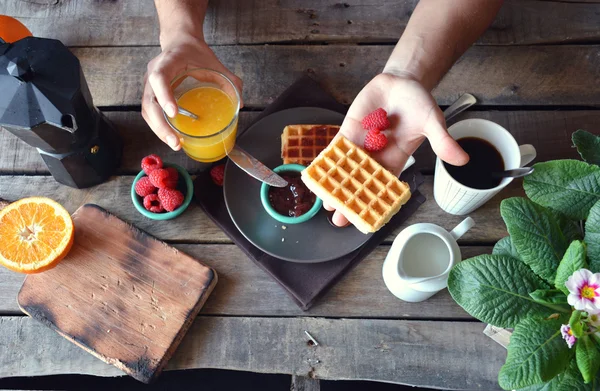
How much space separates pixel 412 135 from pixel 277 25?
0.66 m

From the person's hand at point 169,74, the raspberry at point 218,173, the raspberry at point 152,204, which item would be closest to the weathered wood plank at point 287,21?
the person's hand at point 169,74

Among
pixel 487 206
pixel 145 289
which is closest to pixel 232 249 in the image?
pixel 145 289

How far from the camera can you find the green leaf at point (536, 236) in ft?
3.59

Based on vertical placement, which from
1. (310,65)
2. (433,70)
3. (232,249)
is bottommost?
(232,249)

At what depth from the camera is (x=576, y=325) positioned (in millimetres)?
996

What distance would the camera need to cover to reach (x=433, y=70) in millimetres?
1514

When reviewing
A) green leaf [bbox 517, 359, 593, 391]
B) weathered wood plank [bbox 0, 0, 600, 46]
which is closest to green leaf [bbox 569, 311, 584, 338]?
green leaf [bbox 517, 359, 593, 391]

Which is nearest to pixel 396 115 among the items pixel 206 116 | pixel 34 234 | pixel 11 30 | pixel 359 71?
pixel 359 71

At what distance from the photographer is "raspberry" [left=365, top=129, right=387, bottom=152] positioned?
1.40 metres

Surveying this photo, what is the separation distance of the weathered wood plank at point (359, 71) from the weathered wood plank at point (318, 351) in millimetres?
718

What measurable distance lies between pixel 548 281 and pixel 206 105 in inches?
39.3

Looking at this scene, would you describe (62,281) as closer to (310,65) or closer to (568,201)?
(310,65)

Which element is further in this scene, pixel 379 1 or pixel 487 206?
pixel 379 1

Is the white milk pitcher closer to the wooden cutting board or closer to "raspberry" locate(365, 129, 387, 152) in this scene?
"raspberry" locate(365, 129, 387, 152)
